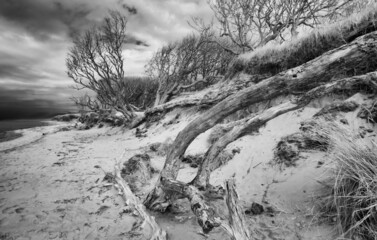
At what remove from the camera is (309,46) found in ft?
15.9

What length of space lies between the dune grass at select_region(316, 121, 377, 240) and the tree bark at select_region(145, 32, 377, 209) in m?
0.69

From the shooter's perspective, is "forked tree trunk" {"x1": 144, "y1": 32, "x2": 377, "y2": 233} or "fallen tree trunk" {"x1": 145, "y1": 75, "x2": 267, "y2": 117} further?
"fallen tree trunk" {"x1": 145, "y1": 75, "x2": 267, "y2": 117}

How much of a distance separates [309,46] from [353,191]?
456cm

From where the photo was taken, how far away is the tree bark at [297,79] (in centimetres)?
158

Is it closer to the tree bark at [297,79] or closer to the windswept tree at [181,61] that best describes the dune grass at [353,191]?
the tree bark at [297,79]

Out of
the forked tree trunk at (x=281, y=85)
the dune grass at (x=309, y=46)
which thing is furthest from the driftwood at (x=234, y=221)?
the dune grass at (x=309, y=46)

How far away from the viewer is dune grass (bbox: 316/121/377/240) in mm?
1339

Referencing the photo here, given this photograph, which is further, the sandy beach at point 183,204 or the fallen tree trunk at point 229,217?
the sandy beach at point 183,204

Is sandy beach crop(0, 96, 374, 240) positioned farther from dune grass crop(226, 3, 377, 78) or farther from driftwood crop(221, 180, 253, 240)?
dune grass crop(226, 3, 377, 78)

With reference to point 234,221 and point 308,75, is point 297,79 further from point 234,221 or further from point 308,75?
point 234,221

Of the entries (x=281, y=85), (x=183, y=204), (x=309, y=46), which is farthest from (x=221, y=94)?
(x=281, y=85)

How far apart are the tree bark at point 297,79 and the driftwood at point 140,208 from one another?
0.16m

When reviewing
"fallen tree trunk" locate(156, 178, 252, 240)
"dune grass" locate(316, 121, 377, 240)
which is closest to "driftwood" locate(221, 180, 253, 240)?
"fallen tree trunk" locate(156, 178, 252, 240)

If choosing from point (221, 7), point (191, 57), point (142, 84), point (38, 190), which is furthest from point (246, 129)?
point (142, 84)
